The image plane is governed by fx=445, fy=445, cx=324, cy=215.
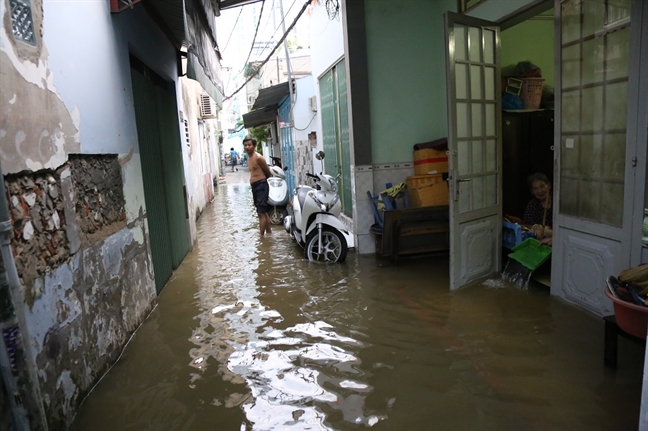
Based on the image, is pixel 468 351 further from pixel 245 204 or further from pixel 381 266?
pixel 245 204

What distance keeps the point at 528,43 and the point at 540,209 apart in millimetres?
2716


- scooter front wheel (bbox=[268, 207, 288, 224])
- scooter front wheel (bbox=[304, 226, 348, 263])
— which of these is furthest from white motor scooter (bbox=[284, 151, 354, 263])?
scooter front wheel (bbox=[268, 207, 288, 224])

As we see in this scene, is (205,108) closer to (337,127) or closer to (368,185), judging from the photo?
(337,127)

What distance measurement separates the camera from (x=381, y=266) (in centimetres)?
542

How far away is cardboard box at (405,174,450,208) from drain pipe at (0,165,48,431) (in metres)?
4.43

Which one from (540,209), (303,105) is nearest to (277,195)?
(303,105)

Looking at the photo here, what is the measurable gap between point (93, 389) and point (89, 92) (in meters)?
1.92

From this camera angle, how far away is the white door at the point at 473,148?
13.5ft

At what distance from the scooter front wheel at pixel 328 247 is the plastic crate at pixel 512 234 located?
1.91 metres

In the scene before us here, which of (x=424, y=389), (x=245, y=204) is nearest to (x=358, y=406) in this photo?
(x=424, y=389)

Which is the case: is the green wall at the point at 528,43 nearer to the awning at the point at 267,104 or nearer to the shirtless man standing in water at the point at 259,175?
the shirtless man standing in water at the point at 259,175

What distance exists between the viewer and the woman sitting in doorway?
4.33 m

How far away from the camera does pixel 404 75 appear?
5.80m

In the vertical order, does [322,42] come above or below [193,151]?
above
